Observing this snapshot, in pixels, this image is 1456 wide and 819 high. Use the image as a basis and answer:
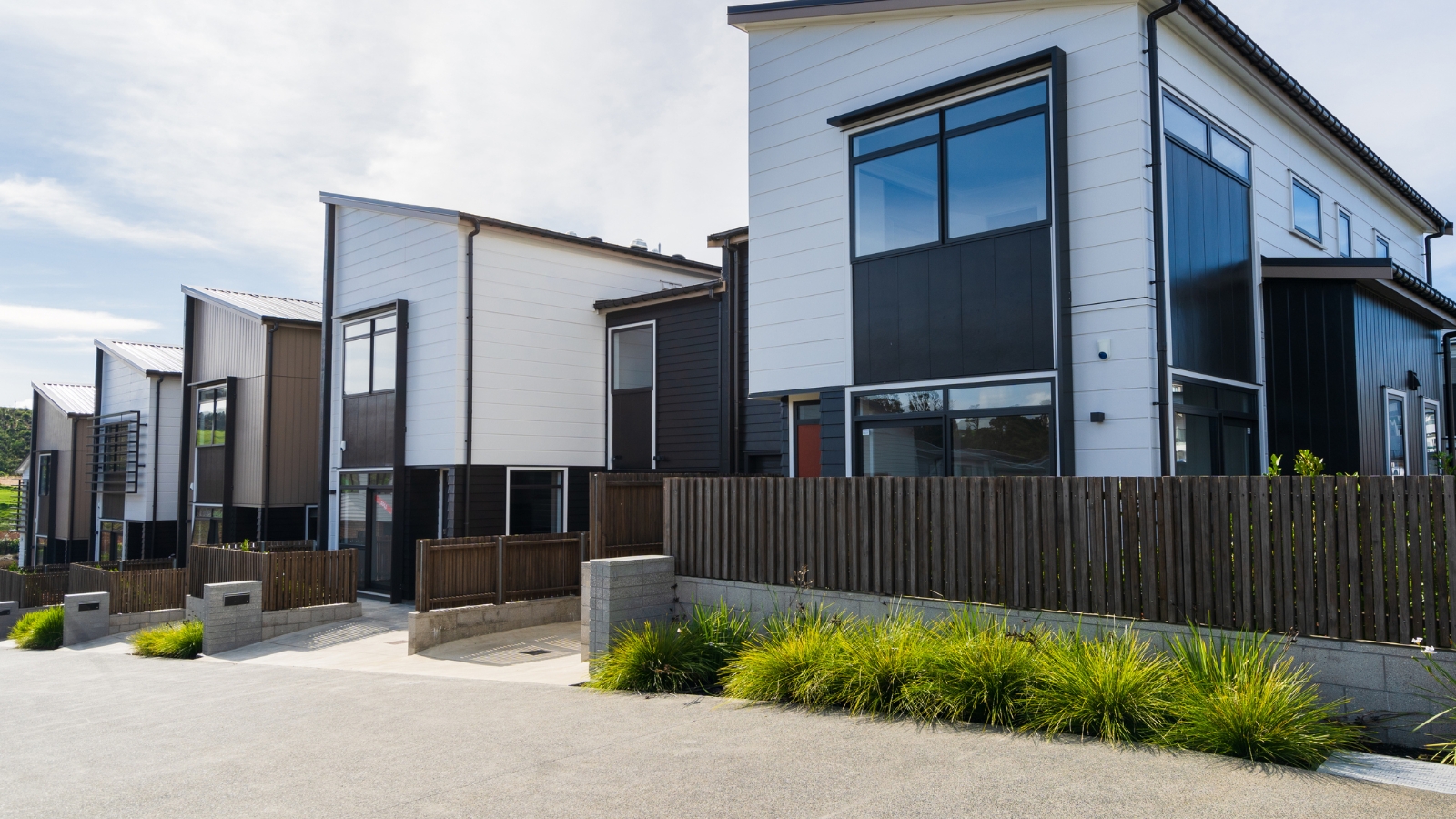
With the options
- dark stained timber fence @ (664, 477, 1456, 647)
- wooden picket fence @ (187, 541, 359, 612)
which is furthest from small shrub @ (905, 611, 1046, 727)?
wooden picket fence @ (187, 541, 359, 612)

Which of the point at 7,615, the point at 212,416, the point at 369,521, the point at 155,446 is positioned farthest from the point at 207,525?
the point at 369,521

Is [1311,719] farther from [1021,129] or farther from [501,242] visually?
[501,242]

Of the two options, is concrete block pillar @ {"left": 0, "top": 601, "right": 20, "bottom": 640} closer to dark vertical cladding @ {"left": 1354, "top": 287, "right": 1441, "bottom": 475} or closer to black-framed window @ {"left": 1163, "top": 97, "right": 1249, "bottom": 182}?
black-framed window @ {"left": 1163, "top": 97, "right": 1249, "bottom": 182}

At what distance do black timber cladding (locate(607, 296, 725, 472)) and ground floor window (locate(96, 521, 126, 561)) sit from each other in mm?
18899

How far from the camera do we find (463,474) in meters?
17.6

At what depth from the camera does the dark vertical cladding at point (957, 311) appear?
31.9 ft

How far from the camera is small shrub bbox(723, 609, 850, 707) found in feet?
24.1

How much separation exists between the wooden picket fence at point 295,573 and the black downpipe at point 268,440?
5450mm

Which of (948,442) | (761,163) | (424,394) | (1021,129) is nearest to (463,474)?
(424,394)

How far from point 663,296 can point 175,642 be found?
9.88m

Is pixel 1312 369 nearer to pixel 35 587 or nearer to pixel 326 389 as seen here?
pixel 326 389

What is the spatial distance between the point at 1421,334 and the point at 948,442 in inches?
326

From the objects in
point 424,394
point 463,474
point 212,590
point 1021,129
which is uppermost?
point 1021,129

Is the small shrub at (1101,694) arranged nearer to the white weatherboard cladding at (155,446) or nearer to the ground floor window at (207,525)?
the ground floor window at (207,525)
